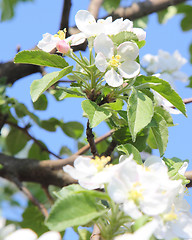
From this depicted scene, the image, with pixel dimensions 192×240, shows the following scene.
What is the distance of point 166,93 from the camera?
0.99 m

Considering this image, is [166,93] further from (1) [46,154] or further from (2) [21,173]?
(1) [46,154]

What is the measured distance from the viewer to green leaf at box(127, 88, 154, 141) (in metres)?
0.89

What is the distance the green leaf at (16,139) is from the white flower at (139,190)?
1318 millimetres

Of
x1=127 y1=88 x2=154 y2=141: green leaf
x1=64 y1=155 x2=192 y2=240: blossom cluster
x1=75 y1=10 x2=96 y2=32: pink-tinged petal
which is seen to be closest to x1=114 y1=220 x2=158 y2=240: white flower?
x1=64 y1=155 x2=192 y2=240: blossom cluster

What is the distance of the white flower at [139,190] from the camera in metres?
0.68

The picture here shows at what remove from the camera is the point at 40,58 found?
3.27ft

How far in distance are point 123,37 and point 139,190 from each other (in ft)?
1.49

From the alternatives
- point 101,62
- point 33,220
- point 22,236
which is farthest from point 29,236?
point 33,220

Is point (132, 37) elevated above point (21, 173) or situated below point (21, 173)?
above

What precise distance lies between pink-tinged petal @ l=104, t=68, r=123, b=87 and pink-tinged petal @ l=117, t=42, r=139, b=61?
5 centimetres

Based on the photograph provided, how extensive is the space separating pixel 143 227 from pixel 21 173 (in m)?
1.13

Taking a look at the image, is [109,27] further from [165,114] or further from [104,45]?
[165,114]

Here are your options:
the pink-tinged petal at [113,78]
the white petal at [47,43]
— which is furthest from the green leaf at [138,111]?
the white petal at [47,43]

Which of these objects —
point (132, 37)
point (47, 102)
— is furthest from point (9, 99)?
point (132, 37)
